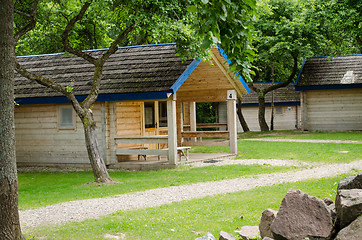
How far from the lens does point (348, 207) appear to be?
5641 millimetres

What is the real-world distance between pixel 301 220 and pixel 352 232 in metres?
0.65

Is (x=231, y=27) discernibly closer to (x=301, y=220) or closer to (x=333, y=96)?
(x=301, y=220)

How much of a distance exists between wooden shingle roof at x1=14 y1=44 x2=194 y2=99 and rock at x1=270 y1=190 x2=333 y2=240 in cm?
951

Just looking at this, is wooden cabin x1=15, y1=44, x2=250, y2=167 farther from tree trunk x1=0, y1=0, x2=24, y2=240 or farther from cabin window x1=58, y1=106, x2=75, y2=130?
tree trunk x1=0, y1=0, x2=24, y2=240

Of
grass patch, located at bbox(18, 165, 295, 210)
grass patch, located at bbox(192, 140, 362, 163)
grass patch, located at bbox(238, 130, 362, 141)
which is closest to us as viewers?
grass patch, located at bbox(18, 165, 295, 210)

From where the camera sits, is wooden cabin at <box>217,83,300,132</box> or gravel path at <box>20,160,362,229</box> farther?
wooden cabin at <box>217,83,300,132</box>

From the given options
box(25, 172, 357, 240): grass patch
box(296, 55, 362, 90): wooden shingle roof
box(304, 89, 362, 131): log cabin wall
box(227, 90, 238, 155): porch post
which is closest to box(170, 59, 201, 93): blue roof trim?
box(227, 90, 238, 155): porch post

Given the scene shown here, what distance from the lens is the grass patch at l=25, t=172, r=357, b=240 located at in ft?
23.5

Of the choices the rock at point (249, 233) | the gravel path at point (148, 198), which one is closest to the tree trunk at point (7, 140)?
the gravel path at point (148, 198)

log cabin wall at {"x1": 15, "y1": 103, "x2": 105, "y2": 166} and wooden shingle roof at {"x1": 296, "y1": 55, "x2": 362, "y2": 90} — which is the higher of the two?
wooden shingle roof at {"x1": 296, "y1": 55, "x2": 362, "y2": 90}

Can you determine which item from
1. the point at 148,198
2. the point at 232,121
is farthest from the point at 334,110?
the point at 148,198

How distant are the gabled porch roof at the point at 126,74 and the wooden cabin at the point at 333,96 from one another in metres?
12.3

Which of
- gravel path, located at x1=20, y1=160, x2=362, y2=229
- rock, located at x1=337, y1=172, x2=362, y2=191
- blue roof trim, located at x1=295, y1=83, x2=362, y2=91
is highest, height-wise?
blue roof trim, located at x1=295, y1=83, x2=362, y2=91

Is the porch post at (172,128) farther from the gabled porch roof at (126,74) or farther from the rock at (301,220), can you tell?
the rock at (301,220)
